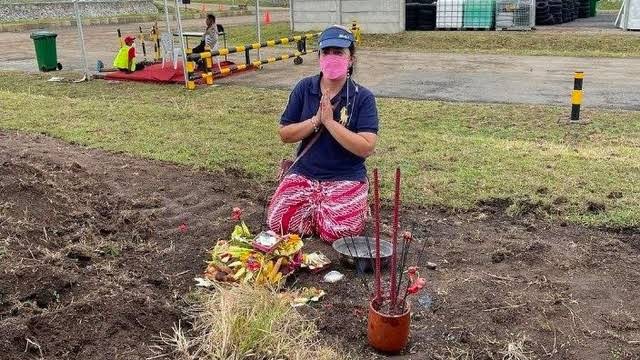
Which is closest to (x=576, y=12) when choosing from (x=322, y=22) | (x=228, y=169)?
(x=322, y=22)

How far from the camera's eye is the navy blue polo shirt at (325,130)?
4031 millimetres

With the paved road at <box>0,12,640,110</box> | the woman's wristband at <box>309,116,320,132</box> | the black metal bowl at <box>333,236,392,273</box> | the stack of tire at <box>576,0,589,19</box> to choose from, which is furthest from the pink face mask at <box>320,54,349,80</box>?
the stack of tire at <box>576,0,589,19</box>

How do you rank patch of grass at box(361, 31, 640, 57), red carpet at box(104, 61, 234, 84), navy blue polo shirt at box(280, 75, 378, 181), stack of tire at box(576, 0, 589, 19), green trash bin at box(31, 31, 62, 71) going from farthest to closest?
stack of tire at box(576, 0, 589, 19) → patch of grass at box(361, 31, 640, 57) → green trash bin at box(31, 31, 62, 71) → red carpet at box(104, 61, 234, 84) → navy blue polo shirt at box(280, 75, 378, 181)

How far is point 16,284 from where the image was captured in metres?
3.09

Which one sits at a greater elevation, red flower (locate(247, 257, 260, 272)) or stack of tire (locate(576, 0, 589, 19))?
stack of tire (locate(576, 0, 589, 19))

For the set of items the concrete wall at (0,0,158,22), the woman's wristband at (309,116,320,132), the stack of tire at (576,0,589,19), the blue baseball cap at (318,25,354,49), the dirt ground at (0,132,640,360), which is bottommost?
the dirt ground at (0,132,640,360)

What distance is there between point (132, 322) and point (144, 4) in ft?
107

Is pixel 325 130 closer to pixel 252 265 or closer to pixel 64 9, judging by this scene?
pixel 252 265

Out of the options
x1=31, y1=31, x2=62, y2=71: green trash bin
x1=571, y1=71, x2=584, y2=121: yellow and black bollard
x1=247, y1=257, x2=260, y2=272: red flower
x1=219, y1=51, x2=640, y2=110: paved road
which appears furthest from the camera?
x1=31, y1=31, x2=62, y2=71: green trash bin

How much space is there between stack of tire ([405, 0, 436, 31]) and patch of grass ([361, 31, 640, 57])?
1490 millimetres

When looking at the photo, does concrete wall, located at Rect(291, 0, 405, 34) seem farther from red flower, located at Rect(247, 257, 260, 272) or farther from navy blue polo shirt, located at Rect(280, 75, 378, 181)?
red flower, located at Rect(247, 257, 260, 272)

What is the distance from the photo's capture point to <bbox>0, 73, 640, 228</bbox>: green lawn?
17.0 feet

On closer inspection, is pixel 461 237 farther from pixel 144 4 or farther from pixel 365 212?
pixel 144 4

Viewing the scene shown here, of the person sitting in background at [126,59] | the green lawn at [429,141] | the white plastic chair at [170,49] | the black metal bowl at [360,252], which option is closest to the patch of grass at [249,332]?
the black metal bowl at [360,252]
